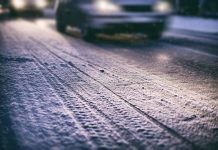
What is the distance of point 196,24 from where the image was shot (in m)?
15.9

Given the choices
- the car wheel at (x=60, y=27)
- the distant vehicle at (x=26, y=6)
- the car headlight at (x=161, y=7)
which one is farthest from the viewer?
the distant vehicle at (x=26, y=6)

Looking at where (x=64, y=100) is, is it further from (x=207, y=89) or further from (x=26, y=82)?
(x=207, y=89)

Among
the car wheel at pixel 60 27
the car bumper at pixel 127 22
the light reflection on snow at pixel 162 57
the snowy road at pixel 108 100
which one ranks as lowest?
the snowy road at pixel 108 100

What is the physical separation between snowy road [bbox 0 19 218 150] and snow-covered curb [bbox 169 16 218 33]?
22.8ft

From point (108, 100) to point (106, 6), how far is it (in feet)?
19.1

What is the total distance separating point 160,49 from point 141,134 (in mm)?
5882

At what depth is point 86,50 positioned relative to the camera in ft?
28.7

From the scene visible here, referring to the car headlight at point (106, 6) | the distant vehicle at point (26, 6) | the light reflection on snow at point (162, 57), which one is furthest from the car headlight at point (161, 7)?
the distant vehicle at point (26, 6)

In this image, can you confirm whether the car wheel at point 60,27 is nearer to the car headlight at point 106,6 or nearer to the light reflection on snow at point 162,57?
the car headlight at point 106,6

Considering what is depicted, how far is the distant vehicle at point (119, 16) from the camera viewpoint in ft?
32.1

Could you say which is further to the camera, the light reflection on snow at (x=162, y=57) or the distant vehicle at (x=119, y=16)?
the distant vehicle at (x=119, y=16)

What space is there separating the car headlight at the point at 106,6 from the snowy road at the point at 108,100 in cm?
190

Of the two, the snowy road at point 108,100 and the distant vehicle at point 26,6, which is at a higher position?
Result: the distant vehicle at point 26,6

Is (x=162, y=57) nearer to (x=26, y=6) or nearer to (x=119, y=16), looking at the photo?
(x=119, y=16)
